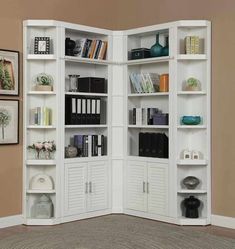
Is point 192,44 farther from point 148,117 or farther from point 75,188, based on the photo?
point 75,188

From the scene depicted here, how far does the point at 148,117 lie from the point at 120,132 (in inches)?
17.8

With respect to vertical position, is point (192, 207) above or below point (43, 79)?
below

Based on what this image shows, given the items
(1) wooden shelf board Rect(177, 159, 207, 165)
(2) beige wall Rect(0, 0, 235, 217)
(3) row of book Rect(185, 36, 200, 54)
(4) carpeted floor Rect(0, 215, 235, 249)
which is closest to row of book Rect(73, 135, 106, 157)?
(2) beige wall Rect(0, 0, 235, 217)

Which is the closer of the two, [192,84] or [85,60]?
[192,84]

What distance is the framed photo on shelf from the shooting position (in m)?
5.48

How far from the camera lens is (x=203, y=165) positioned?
575cm

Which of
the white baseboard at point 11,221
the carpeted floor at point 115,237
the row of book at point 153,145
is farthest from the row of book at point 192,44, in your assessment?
the white baseboard at point 11,221

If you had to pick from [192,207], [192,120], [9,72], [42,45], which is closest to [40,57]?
[42,45]

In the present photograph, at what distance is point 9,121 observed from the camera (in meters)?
5.55

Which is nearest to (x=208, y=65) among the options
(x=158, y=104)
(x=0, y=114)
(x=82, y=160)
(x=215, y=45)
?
(x=215, y=45)

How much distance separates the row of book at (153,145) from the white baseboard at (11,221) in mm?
1629

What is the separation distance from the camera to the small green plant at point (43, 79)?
5.66 meters

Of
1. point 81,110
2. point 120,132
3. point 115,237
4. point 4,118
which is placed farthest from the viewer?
point 120,132

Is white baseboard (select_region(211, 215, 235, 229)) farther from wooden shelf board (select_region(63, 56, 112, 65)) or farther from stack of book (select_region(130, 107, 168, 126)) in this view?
wooden shelf board (select_region(63, 56, 112, 65))
